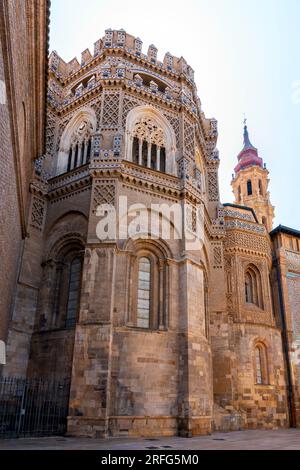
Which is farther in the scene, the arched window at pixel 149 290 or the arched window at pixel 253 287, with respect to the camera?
the arched window at pixel 253 287

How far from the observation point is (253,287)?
966 inches

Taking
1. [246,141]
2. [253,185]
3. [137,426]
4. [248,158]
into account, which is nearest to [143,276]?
[137,426]

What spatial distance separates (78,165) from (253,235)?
40.4 ft

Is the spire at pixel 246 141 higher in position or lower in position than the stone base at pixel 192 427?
higher

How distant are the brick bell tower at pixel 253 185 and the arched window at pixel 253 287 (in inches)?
995

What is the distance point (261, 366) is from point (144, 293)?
10.1 m

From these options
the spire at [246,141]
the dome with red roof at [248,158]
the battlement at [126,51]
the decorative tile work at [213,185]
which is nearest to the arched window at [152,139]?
the battlement at [126,51]

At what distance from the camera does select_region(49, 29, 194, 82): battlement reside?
21.5 meters

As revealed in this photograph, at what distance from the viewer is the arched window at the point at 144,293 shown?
1627cm

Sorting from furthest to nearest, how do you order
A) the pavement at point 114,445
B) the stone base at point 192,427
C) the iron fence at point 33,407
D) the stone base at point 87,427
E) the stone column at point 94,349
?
the stone base at point 192,427 < the iron fence at point 33,407 < the stone column at point 94,349 < the stone base at point 87,427 < the pavement at point 114,445

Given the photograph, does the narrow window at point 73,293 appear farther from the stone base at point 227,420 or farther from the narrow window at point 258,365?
the narrow window at point 258,365

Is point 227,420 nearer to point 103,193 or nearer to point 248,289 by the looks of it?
point 248,289
